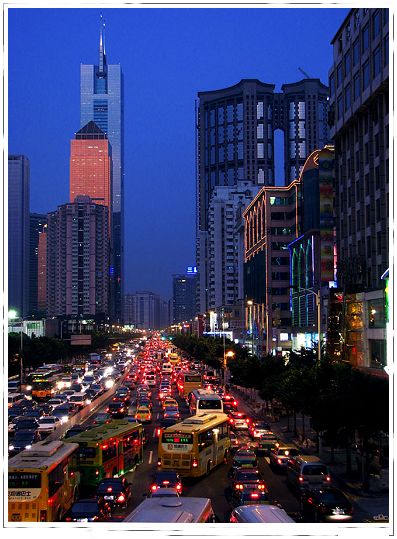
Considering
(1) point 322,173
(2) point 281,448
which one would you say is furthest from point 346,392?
(1) point 322,173

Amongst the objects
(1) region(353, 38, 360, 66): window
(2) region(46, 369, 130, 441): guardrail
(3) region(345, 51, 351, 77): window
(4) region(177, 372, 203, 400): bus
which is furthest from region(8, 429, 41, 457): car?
(3) region(345, 51, 351, 77): window

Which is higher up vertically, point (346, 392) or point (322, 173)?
point (322, 173)

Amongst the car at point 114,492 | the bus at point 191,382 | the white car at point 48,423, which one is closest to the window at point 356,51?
the bus at point 191,382

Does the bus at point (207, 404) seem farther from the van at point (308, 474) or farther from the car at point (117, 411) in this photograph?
the van at point (308, 474)

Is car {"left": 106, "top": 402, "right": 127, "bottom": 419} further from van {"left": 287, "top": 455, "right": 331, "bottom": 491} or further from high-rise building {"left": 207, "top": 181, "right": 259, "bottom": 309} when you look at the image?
high-rise building {"left": 207, "top": 181, "right": 259, "bottom": 309}

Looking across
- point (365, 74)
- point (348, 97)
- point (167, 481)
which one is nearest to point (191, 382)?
point (348, 97)
